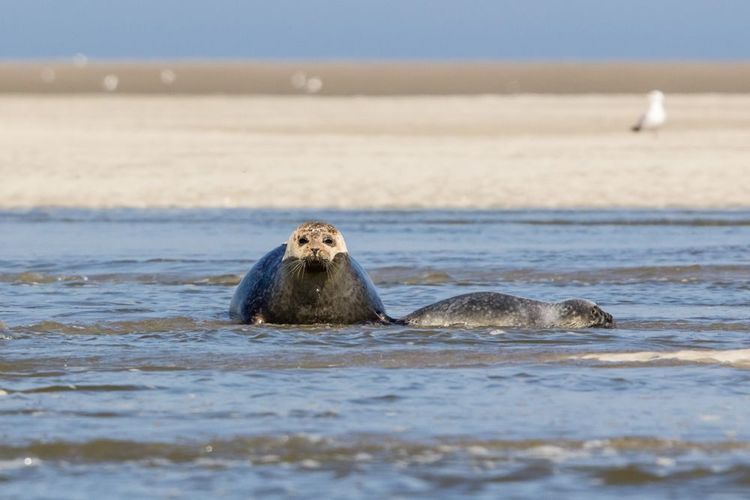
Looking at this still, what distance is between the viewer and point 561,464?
623 cm

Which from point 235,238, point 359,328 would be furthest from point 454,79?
point 359,328

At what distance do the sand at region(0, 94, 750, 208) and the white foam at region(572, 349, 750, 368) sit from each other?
912 centimetres

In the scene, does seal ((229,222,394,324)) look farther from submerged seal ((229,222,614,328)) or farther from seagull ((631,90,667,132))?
seagull ((631,90,667,132))

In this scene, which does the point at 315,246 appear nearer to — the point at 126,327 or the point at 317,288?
the point at 317,288

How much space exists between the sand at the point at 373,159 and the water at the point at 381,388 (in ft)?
17.3

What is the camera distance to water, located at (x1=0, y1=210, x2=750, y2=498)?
6121mm


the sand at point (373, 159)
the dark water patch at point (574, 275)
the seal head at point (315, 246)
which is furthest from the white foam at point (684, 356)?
the sand at point (373, 159)

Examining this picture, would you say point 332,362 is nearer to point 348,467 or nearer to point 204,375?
point 204,375

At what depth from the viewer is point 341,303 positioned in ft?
31.7

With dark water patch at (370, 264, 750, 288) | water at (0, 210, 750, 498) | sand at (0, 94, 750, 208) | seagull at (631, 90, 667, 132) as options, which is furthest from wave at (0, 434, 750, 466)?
seagull at (631, 90, 667, 132)

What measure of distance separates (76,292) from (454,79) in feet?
199

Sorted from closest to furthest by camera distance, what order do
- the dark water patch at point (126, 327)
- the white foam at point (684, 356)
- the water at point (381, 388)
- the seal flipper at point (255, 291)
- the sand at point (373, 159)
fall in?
the water at point (381, 388)
the white foam at point (684, 356)
the dark water patch at point (126, 327)
the seal flipper at point (255, 291)
the sand at point (373, 159)

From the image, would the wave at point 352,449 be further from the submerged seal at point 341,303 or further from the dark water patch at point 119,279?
the dark water patch at point 119,279

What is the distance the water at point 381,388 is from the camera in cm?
612
